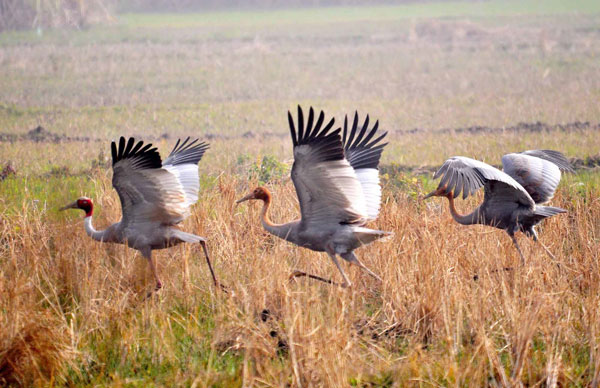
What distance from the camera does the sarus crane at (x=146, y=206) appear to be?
6109 millimetres

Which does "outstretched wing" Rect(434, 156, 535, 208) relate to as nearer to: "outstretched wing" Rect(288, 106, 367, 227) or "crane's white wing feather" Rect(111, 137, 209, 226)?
"outstretched wing" Rect(288, 106, 367, 227)

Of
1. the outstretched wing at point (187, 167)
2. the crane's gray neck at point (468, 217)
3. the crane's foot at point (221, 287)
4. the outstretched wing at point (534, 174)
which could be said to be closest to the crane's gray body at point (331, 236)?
the crane's foot at point (221, 287)

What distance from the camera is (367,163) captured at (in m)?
7.16

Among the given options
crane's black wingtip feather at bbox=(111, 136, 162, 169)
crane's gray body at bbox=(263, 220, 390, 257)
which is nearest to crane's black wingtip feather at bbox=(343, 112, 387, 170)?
crane's gray body at bbox=(263, 220, 390, 257)

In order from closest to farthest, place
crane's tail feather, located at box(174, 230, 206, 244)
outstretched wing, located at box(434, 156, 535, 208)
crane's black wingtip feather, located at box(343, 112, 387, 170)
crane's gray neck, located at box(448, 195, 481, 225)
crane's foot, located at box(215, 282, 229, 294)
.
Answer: crane's foot, located at box(215, 282, 229, 294) < outstretched wing, located at box(434, 156, 535, 208) < crane's tail feather, located at box(174, 230, 206, 244) < crane's black wingtip feather, located at box(343, 112, 387, 170) < crane's gray neck, located at box(448, 195, 481, 225)

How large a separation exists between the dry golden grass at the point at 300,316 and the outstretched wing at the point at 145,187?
40 cm

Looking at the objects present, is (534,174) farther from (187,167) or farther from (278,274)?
(187,167)

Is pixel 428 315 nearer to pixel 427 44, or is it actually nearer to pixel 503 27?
pixel 427 44

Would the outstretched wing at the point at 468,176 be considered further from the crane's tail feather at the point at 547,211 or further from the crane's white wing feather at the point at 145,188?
the crane's white wing feather at the point at 145,188

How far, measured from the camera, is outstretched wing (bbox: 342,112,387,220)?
6930 mm

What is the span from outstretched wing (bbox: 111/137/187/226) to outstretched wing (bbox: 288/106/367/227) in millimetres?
1108

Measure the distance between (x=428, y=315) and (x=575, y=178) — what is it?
253 inches

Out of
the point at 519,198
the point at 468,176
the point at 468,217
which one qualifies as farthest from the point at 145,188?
the point at 519,198

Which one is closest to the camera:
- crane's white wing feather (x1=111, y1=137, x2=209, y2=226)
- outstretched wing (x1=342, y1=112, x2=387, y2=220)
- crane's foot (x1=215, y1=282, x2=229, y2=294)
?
crane's foot (x1=215, y1=282, x2=229, y2=294)
